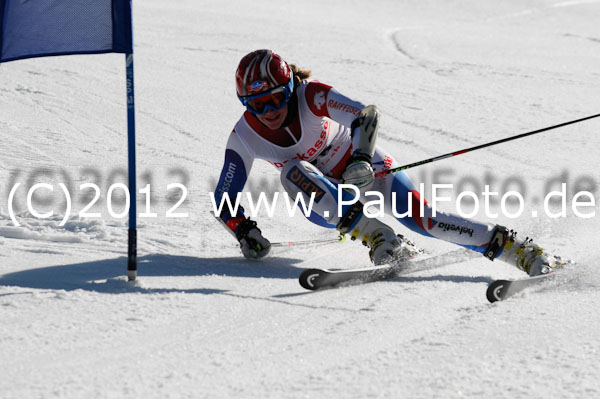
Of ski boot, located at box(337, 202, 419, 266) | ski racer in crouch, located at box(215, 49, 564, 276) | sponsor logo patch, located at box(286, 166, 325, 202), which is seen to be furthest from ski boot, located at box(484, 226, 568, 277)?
sponsor logo patch, located at box(286, 166, 325, 202)

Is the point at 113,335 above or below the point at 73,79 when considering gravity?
below

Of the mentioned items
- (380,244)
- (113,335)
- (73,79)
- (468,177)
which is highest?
(73,79)

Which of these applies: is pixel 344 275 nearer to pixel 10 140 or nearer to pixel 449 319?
pixel 449 319

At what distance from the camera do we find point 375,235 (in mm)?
4281

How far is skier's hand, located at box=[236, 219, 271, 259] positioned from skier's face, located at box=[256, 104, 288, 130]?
1.91 feet

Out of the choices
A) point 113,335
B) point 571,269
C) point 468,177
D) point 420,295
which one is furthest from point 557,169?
point 113,335

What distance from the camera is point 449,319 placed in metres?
3.46

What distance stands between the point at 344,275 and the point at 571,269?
3.97 feet

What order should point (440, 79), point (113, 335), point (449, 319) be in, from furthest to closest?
1. point (440, 79)
2. point (449, 319)
3. point (113, 335)

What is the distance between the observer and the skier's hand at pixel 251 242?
4.67 m

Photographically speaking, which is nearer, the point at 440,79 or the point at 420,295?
the point at 420,295

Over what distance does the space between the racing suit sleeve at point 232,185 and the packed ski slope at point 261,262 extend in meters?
0.27

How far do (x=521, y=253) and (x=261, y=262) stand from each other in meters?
1.47

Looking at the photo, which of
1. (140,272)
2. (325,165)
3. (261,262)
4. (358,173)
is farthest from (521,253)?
(140,272)
